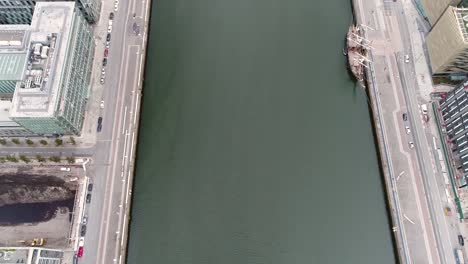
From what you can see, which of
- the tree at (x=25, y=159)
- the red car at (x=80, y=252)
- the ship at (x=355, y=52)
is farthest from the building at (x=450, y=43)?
the tree at (x=25, y=159)

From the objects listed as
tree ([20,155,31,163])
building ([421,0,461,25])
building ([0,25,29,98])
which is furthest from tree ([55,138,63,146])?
building ([421,0,461,25])

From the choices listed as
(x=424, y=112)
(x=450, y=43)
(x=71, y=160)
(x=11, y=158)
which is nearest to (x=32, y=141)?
(x=11, y=158)

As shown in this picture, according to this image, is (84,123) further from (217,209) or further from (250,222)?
(250,222)

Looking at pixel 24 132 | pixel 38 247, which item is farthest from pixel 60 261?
pixel 24 132

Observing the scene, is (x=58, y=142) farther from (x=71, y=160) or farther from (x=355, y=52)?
(x=355, y=52)

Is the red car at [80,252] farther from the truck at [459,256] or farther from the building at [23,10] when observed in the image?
the truck at [459,256]
